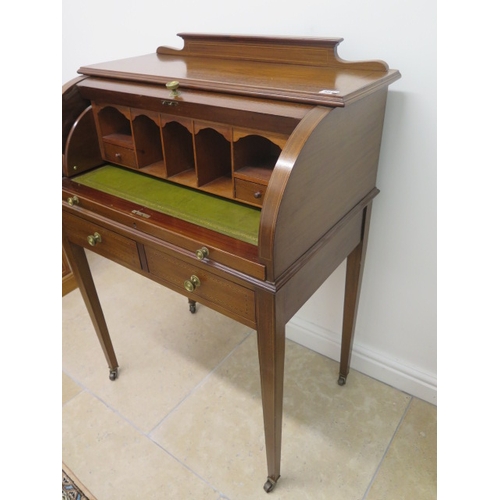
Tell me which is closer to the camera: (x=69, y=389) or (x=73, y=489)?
(x=73, y=489)

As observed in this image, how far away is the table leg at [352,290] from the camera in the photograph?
1337 millimetres

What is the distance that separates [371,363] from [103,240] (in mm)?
1102

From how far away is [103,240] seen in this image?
127 cm

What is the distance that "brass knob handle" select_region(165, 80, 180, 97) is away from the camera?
1.03 m

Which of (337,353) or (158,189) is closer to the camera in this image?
(158,189)

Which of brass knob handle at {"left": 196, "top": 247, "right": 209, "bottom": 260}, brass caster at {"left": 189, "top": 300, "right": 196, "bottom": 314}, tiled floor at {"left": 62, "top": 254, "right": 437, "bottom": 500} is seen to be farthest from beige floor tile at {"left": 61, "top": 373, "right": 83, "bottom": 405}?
brass knob handle at {"left": 196, "top": 247, "right": 209, "bottom": 260}

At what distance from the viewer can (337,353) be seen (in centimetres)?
177

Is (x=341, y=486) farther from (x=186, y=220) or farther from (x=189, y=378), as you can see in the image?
(x=186, y=220)

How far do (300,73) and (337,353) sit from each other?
3.74 feet

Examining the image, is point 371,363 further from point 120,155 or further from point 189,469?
point 120,155

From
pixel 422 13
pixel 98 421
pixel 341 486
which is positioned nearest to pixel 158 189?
pixel 422 13

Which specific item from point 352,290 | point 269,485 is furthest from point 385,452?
point 352,290

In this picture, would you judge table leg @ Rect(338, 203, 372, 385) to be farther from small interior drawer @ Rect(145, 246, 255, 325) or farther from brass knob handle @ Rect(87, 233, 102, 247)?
brass knob handle @ Rect(87, 233, 102, 247)

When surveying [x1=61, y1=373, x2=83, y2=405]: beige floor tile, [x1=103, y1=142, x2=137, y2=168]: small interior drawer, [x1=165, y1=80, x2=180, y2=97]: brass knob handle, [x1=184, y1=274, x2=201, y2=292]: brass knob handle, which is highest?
[x1=165, y1=80, x2=180, y2=97]: brass knob handle
